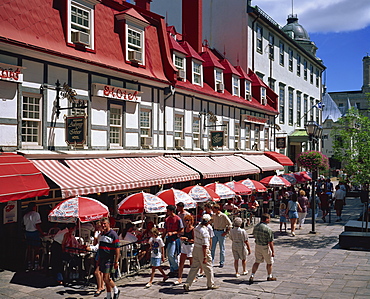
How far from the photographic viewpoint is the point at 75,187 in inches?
460

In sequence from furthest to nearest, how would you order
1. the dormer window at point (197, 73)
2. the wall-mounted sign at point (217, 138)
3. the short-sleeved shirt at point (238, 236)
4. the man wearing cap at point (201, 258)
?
the dormer window at point (197, 73) → the wall-mounted sign at point (217, 138) → the short-sleeved shirt at point (238, 236) → the man wearing cap at point (201, 258)


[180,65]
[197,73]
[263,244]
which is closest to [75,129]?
[263,244]

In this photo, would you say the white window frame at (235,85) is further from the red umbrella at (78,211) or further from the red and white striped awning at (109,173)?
the red umbrella at (78,211)

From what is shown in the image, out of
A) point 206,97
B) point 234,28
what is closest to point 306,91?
point 234,28

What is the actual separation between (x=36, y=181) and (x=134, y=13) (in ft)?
27.8

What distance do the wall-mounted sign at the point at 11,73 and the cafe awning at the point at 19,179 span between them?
2115 millimetres

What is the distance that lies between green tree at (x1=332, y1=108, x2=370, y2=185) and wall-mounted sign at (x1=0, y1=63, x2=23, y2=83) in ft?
37.8

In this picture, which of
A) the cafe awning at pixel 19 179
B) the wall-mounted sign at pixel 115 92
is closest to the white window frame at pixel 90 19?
the wall-mounted sign at pixel 115 92

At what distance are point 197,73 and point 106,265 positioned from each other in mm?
15343

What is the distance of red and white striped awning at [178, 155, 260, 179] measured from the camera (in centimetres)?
1934

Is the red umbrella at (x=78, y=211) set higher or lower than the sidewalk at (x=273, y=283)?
higher

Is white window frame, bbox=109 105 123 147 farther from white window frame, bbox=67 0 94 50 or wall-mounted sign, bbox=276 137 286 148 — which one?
wall-mounted sign, bbox=276 137 286 148

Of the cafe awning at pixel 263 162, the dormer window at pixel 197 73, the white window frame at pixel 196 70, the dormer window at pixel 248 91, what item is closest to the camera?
the white window frame at pixel 196 70

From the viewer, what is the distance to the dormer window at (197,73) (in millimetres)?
22175
